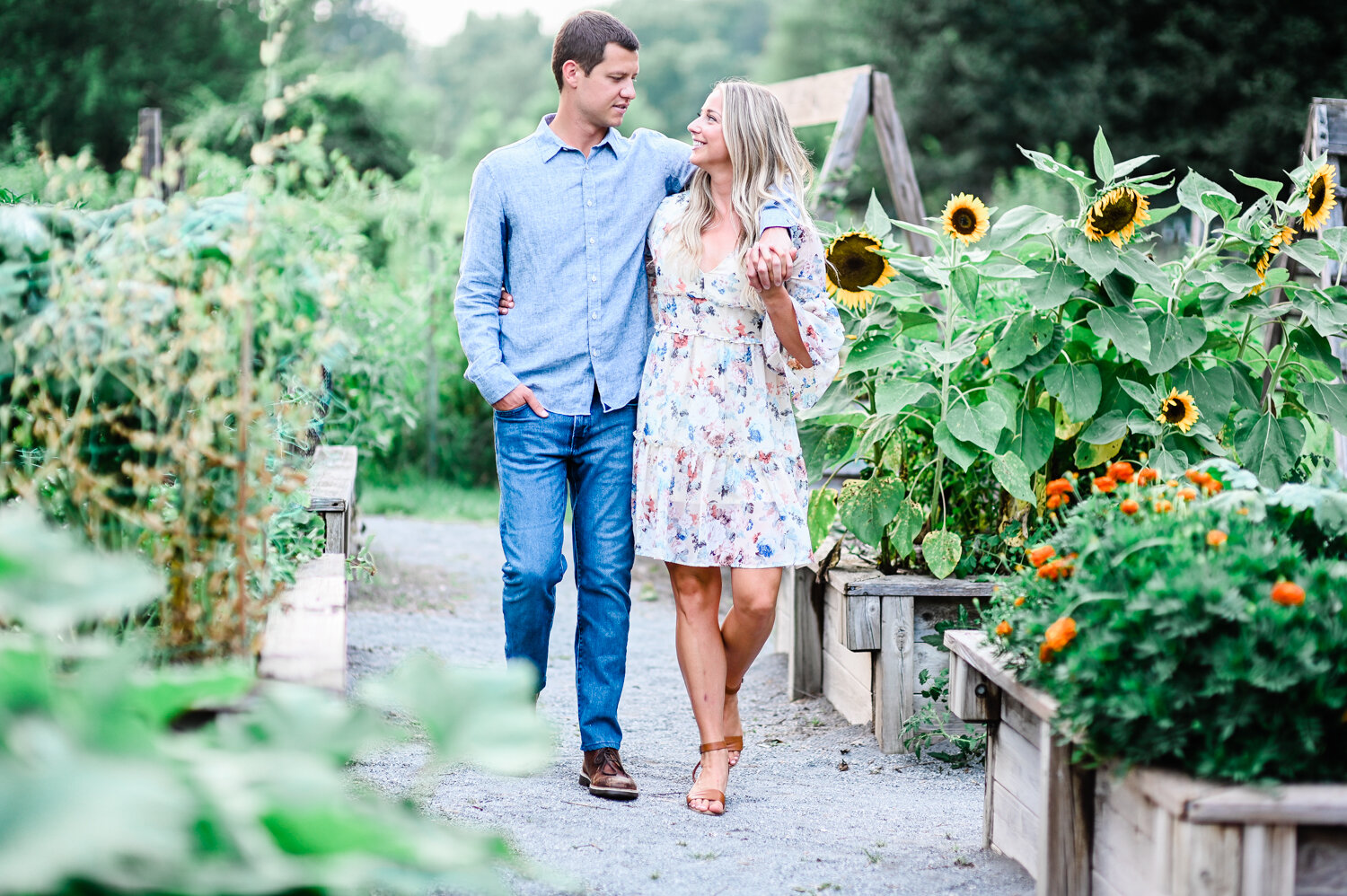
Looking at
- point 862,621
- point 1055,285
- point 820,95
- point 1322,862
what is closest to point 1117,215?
point 1055,285

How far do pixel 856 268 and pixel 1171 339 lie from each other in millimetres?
825

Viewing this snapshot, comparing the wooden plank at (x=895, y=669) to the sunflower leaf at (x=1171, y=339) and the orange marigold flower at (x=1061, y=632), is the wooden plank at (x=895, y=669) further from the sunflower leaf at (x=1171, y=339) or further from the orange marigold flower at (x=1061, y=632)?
the orange marigold flower at (x=1061, y=632)

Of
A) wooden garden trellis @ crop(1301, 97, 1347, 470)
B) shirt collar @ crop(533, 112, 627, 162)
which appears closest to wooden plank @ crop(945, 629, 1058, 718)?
shirt collar @ crop(533, 112, 627, 162)

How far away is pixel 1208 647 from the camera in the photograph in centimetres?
174

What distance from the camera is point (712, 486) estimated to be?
2875 mm

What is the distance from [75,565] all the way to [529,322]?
1.80 meters

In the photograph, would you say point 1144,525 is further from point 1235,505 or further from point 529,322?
point 529,322

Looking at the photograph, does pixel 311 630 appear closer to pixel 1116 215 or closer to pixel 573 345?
pixel 573 345

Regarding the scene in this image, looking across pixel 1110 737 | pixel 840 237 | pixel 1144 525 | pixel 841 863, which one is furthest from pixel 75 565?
pixel 840 237

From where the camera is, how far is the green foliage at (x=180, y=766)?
3.14 feet

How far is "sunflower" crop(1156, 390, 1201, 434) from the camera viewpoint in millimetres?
3119

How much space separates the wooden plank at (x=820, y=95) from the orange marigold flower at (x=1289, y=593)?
4.22 metres

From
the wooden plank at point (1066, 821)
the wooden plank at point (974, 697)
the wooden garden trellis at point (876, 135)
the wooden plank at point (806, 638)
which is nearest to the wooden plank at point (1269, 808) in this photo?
the wooden plank at point (1066, 821)

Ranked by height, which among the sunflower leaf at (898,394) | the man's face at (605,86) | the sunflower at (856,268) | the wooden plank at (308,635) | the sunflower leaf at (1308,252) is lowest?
the wooden plank at (308,635)
